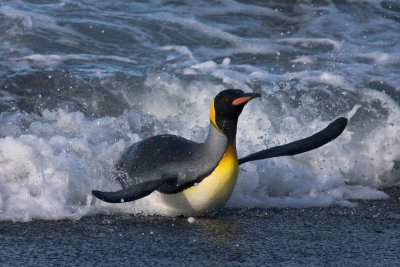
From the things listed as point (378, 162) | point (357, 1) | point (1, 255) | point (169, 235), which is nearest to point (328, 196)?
point (378, 162)

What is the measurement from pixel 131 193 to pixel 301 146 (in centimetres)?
120

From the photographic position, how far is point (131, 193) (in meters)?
5.00

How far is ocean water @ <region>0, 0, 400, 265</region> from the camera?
18.4ft

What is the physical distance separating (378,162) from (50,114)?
2.29 m

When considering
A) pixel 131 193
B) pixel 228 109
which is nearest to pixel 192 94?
pixel 228 109

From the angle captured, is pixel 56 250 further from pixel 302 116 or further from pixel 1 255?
pixel 302 116

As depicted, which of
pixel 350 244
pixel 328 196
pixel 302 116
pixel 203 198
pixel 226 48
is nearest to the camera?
pixel 350 244

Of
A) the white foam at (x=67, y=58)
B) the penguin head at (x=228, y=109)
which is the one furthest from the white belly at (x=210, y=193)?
the white foam at (x=67, y=58)

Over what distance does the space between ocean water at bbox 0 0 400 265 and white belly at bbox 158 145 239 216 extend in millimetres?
87

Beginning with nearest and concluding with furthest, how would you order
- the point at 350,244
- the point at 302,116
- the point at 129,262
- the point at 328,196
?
the point at 129,262 → the point at 350,244 → the point at 328,196 → the point at 302,116

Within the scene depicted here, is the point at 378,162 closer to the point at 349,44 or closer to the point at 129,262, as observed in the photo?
the point at 129,262

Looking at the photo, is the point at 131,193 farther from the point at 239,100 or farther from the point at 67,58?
the point at 67,58

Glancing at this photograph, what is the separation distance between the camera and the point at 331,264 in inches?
180

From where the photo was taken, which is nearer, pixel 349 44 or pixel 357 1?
pixel 349 44
